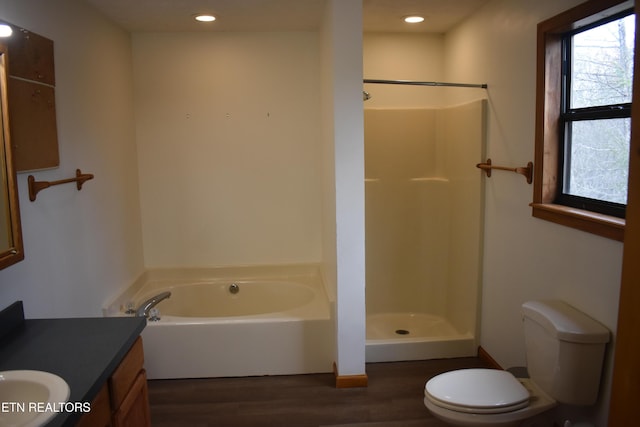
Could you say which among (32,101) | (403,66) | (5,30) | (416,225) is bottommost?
(416,225)

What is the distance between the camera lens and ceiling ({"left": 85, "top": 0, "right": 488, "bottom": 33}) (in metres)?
2.89

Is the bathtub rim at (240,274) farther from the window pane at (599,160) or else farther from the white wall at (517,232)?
the window pane at (599,160)

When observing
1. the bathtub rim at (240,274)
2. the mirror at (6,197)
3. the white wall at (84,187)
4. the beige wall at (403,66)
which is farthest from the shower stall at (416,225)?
the mirror at (6,197)

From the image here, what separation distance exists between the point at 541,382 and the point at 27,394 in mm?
1930

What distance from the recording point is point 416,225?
3787 mm

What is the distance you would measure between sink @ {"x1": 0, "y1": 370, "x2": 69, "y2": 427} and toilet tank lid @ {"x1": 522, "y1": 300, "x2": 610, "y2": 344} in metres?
1.77

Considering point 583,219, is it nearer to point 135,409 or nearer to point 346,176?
point 346,176

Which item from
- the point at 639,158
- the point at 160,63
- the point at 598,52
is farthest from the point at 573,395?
the point at 160,63

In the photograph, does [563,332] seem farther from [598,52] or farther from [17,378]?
[17,378]

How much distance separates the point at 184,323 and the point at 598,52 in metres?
2.64

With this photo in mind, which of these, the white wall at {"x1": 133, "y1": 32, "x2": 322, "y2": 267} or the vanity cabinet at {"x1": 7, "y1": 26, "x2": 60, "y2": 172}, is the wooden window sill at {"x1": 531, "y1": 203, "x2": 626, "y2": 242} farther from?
the vanity cabinet at {"x1": 7, "y1": 26, "x2": 60, "y2": 172}

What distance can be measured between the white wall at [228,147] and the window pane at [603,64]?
1.95 m

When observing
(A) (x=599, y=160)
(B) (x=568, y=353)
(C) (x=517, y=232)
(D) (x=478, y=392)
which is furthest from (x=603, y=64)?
(D) (x=478, y=392)

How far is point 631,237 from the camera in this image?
4.26ft
